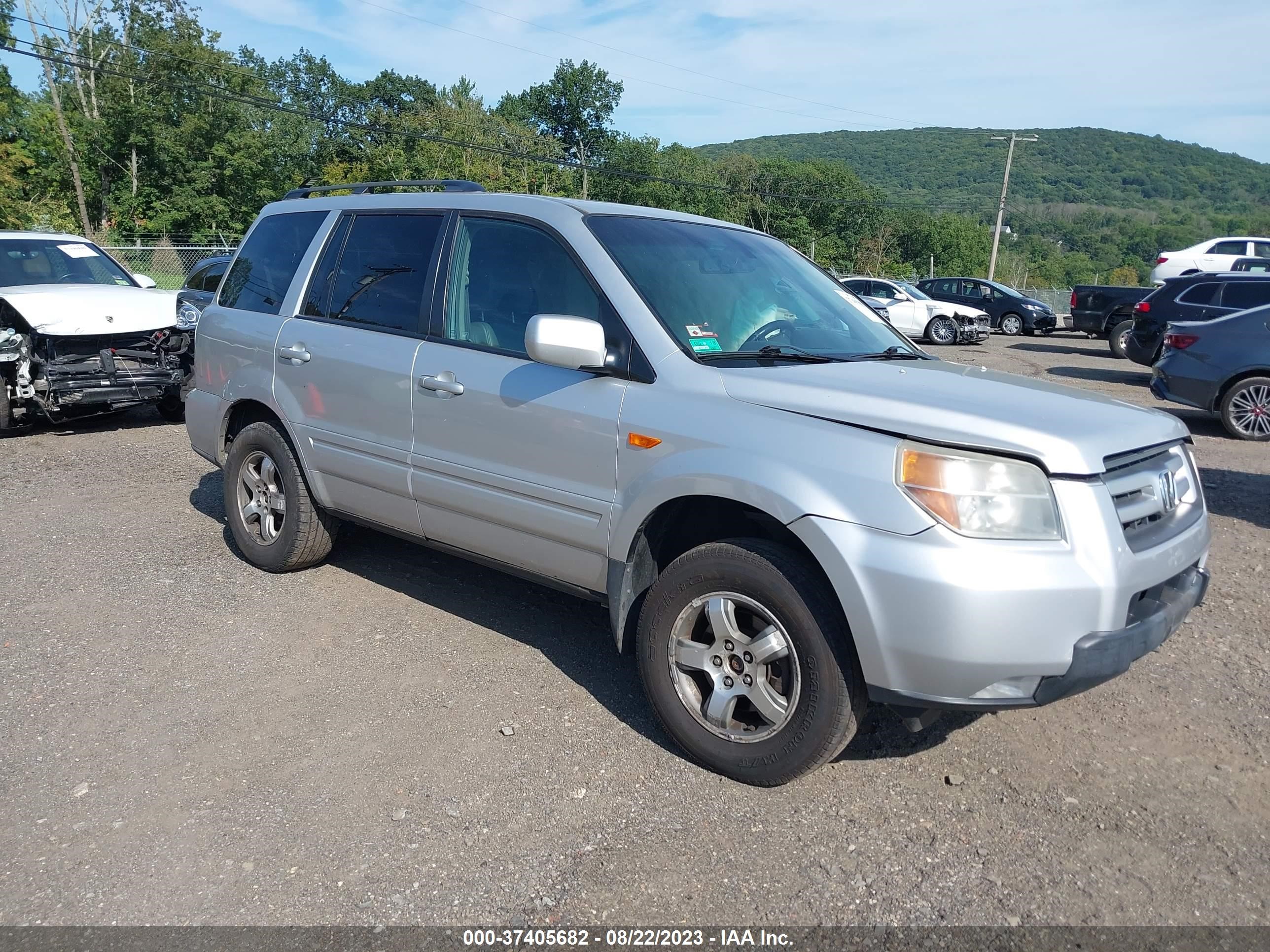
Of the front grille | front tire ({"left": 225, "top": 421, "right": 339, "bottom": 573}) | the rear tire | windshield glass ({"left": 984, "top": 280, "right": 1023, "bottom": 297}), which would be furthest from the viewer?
windshield glass ({"left": 984, "top": 280, "right": 1023, "bottom": 297})

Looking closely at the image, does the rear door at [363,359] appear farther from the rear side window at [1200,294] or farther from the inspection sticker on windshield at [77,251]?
the rear side window at [1200,294]

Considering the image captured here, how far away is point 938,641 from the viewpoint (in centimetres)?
291

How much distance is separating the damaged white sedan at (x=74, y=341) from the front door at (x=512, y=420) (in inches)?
256

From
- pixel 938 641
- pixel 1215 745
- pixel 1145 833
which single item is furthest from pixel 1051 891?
pixel 1215 745

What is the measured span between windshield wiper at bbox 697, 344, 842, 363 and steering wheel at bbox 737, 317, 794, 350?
3 cm

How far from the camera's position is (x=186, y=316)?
→ 10250 mm

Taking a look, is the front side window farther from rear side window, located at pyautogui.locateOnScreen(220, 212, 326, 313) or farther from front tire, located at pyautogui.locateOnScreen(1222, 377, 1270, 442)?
front tire, located at pyautogui.locateOnScreen(1222, 377, 1270, 442)

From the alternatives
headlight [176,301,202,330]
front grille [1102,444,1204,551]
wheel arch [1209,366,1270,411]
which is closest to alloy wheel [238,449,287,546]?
front grille [1102,444,1204,551]

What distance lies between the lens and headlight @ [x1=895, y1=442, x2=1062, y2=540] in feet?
9.66

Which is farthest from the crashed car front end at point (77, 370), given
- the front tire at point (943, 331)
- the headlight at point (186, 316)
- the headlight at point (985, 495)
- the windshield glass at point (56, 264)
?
the front tire at point (943, 331)

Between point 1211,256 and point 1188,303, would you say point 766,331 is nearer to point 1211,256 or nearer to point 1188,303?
point 1188,303

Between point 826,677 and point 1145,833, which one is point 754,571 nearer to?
point 826,677

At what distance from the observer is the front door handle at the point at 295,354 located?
4.96 m

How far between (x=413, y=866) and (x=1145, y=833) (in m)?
2.29
